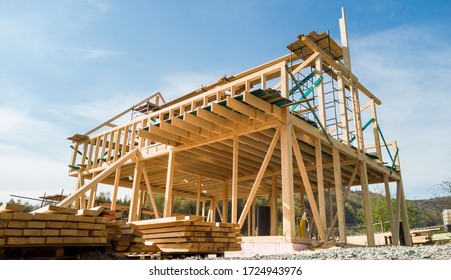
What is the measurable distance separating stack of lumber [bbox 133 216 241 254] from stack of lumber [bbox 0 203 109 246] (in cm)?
167

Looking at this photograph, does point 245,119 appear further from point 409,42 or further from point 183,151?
point 409,42

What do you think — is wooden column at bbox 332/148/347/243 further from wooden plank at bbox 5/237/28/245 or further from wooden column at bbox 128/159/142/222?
wooden plank at bbox 5/237/28/245

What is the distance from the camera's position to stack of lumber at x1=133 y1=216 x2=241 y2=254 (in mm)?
7973

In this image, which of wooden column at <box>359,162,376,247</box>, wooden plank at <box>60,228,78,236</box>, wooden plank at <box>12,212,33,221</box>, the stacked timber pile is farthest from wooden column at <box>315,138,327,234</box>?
wooden plank at <box>12,212,33,221</box>

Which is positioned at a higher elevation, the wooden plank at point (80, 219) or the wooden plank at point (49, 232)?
the wooden plank at point (80, 219)

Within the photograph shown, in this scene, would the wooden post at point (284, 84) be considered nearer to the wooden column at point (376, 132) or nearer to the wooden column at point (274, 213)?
the wooden column at point (274, 213)

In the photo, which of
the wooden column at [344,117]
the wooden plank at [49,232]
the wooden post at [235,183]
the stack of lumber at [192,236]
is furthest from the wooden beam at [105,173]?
the wooden column at [344,117]

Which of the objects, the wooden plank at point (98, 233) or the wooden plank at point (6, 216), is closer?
the wooden plank at point (6, 216)

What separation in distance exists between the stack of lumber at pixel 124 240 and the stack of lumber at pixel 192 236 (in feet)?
1.77

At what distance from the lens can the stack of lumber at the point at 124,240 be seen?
26.3ft

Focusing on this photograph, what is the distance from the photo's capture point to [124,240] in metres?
8.07

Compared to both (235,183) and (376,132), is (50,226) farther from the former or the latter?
(376,132)

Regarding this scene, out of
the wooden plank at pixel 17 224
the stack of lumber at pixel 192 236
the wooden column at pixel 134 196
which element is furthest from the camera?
the wooden column at pixel 134 196
